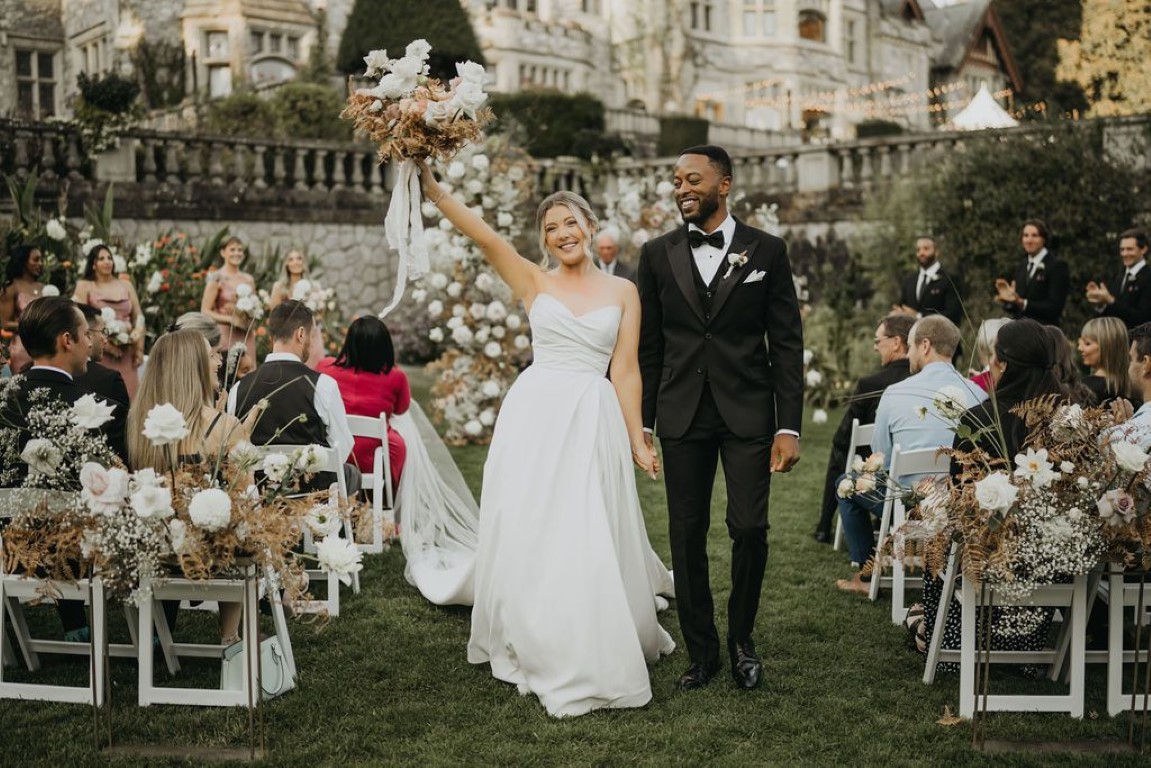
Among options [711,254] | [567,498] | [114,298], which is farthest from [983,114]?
[567,498]

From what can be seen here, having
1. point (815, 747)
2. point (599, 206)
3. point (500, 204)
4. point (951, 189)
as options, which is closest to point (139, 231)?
point (500, 204)

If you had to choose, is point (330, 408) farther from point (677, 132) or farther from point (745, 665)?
point (677, 132)

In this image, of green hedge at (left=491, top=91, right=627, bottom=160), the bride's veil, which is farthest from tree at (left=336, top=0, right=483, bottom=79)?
the bride's veil

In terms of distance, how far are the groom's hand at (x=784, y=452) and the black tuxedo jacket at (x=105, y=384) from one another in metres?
2.99

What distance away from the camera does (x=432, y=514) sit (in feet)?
24.6

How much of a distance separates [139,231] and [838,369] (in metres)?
9.28

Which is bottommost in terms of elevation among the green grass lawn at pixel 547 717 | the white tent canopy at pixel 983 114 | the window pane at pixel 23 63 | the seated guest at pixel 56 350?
the green grass lawn at pixel 547 717

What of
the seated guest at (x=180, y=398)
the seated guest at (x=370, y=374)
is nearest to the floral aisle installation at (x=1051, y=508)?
the seated guest at (x=180, y=398)

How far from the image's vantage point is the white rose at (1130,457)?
3920 millimetres

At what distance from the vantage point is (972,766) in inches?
160

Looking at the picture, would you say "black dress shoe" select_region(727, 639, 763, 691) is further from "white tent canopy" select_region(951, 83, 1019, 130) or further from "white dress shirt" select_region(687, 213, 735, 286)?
"white tent canopy" select_region(951, 83, 1019, 130)

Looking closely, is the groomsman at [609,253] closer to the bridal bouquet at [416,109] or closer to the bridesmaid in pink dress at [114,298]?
the bridesmaid in pink dress at [114,298]

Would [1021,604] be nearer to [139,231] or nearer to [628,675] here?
[628,675]

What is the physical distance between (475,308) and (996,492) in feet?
25.9
